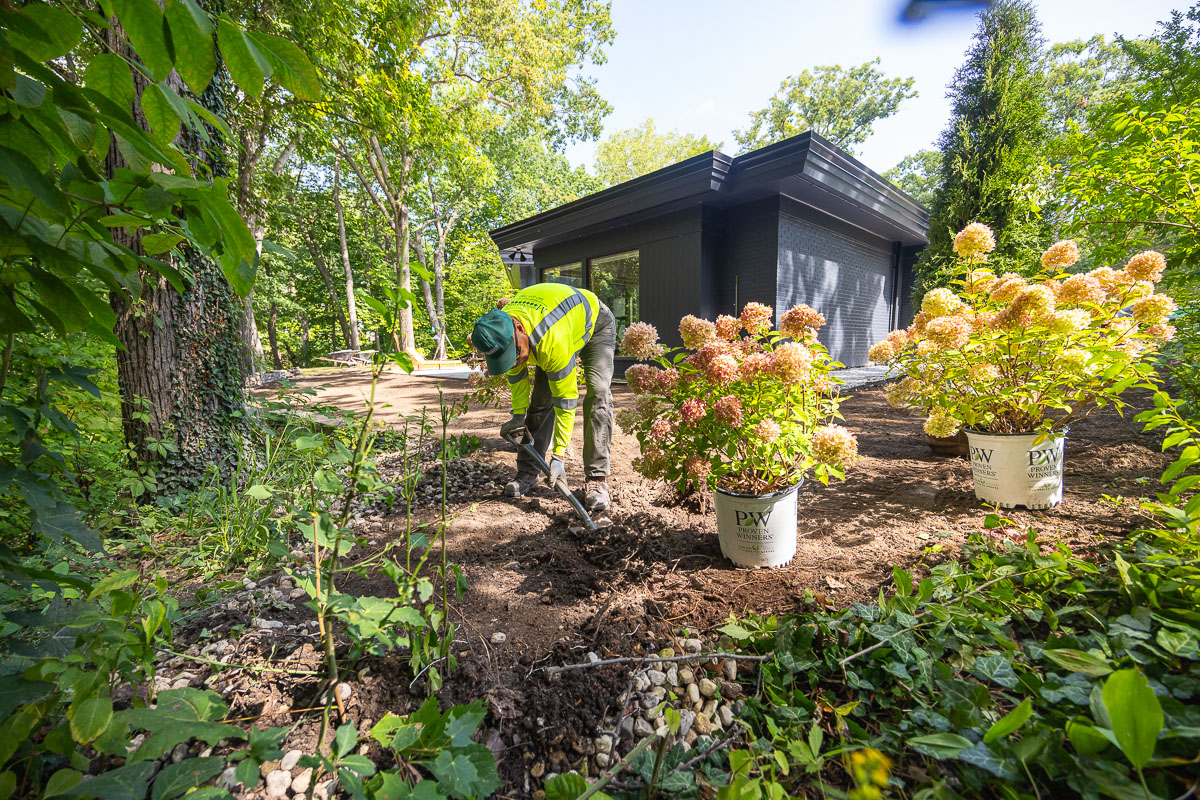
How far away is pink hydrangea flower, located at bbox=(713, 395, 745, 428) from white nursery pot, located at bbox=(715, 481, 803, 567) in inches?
13.2

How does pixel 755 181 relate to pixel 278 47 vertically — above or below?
above

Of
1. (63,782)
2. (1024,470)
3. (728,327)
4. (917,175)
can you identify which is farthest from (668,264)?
(917,175)

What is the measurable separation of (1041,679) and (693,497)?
170 cm

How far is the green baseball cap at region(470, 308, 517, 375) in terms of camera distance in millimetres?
2387

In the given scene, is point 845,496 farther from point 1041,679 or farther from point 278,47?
point 278,47

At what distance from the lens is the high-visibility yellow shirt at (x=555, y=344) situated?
265 cm

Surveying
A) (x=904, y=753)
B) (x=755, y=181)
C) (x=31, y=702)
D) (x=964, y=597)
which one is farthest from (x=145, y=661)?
(x=755, y=181)

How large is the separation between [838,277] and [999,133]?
10.4 ft

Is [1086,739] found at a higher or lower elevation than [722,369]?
lower

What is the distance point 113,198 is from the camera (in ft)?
2.02

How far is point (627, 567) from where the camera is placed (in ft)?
6.21

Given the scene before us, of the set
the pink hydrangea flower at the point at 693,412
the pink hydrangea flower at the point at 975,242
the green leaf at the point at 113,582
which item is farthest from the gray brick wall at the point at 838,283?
the green leaf at the point at 113,582

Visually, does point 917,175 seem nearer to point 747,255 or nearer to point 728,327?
point 747,255

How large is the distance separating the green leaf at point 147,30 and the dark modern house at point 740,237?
6.50m
